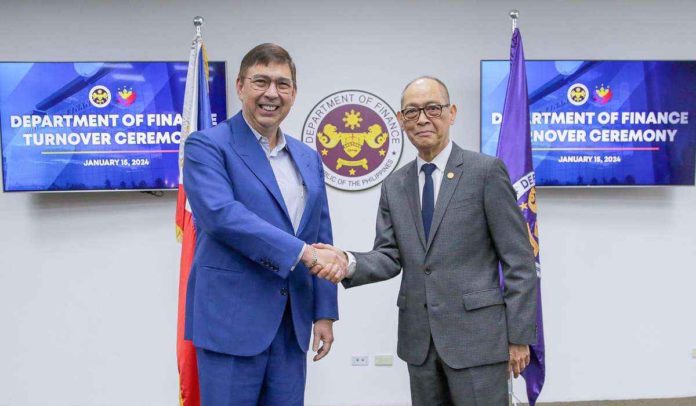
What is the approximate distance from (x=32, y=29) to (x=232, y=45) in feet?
3.98

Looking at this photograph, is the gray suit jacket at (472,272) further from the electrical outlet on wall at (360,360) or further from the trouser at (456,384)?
the electrical outlet on wall at (360,360)

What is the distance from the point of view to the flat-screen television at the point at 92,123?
2.77m

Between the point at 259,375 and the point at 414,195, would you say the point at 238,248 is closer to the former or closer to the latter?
the point at 259,375

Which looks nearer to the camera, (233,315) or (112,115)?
(233,315)

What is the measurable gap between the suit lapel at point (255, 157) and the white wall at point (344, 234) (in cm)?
148

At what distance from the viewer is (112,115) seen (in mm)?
2807

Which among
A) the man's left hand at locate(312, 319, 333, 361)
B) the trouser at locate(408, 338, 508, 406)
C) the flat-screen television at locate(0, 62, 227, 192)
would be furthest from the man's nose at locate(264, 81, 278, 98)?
the flat-screen television at locate(0, 62, 227, 192)

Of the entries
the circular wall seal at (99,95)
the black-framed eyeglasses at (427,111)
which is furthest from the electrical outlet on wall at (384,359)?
the circular wall seal at (99,95)

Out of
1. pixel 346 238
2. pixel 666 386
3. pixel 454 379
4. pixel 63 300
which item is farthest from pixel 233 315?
pixel 666 386

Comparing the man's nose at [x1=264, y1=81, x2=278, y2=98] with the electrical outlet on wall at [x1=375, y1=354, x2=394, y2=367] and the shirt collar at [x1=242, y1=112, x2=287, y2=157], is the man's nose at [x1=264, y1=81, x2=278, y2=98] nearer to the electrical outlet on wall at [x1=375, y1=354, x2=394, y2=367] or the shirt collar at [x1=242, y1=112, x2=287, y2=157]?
the shirt collar at [x1=242, y1=112, x2=287, y2=157]

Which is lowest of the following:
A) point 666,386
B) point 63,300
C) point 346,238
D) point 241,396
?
point 666,386

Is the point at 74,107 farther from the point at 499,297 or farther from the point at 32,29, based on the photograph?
the point at 499,297

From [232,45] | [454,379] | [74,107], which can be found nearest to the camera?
[454,379]

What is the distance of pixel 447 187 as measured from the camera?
1.64m
